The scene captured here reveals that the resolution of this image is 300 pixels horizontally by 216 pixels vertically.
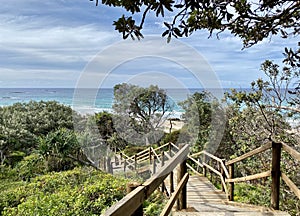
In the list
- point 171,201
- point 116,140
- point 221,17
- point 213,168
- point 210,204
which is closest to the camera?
point 221,17

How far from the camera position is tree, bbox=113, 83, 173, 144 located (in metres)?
8.59

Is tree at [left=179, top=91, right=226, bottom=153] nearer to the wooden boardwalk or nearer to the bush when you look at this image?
the wooden boardwalk

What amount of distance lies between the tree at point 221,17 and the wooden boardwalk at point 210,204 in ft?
4.87

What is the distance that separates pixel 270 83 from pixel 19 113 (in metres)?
17.1

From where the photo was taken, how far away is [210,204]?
3244 mm

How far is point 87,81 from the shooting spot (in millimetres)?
5953

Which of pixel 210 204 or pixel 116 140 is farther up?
pixel 210 204

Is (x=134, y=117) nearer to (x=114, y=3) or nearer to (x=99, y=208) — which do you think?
(x=99, y=208)

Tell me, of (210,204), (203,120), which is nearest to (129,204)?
(210,204)

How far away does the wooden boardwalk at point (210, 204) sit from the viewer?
2.61m

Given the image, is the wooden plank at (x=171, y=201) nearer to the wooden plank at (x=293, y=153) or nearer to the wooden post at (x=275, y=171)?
the wooden post at (x=275, y=171)

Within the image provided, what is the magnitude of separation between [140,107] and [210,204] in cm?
579

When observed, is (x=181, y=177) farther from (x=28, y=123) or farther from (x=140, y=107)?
(x=28, y=123)

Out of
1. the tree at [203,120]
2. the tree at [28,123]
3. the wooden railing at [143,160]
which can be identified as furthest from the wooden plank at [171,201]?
the tree at [28,123]
